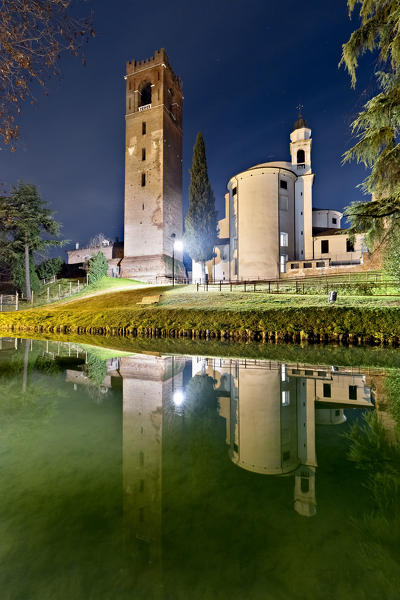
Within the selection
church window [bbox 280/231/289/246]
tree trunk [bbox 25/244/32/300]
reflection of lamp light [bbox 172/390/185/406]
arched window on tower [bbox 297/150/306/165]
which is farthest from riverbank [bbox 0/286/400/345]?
arched window on tower [bbox 297/150/306/165]

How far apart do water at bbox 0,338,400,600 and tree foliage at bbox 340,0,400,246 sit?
287 inches

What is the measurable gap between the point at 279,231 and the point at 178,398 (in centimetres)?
3119

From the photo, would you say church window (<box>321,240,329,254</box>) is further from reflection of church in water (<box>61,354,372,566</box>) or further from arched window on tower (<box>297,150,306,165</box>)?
reflection of church in water (<box>61,354,372,566</box>)

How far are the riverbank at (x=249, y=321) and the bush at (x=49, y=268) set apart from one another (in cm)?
2414

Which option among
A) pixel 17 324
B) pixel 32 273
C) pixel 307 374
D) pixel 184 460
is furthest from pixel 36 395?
pixel 32 273

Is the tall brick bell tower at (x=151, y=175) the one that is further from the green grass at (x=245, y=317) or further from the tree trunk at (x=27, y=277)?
the green grass at (x=245, y=317)

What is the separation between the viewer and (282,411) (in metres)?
4.12

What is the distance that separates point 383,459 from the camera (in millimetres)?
2803

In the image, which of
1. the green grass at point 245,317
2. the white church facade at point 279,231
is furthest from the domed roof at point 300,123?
the green grass at point 245,317

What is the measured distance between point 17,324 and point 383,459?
21.9 m

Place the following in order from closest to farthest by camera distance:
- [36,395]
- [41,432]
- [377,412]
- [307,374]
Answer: [41,432] → [377,412] → [36,395] → [307,374]

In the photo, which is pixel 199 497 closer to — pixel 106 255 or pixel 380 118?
pixel 380 118

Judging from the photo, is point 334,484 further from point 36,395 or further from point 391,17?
point 391,17

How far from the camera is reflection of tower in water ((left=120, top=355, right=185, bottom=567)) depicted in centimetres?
187
